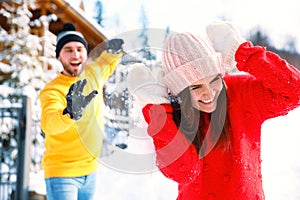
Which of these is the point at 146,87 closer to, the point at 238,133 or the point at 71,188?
the point at 238,133

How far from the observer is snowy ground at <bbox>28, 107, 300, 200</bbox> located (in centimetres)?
263

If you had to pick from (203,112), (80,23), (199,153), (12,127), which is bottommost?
(12,127)

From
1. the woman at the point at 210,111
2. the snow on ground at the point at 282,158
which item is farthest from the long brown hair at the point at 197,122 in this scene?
the snow on ground at the point at 282,158

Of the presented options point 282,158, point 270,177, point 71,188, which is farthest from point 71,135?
point 282,158

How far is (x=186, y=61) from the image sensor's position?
130 centimetres

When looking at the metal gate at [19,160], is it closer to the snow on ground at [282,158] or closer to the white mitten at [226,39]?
the snow on ground at [282,158]

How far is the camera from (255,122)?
4.42 feet

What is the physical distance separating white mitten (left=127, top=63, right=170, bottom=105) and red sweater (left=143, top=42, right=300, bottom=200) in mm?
22

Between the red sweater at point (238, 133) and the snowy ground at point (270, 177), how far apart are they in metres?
1.18

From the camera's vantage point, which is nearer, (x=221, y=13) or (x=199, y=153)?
(x=199, y=153)

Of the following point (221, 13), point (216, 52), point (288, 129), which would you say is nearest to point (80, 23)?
point (221, 13)

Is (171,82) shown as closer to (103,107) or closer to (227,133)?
(227,133)

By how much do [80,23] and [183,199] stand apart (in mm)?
4977

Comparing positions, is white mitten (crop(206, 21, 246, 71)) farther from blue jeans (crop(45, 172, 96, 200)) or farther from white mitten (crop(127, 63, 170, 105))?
blue jeans (crop(45, 172, 96, 200))
